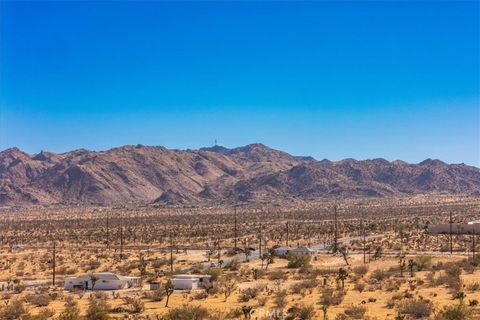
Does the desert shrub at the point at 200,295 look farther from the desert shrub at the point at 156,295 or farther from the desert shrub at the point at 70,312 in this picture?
the desert shrub at the point at 70,312

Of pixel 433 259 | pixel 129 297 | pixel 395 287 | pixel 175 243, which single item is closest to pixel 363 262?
pixel 433 259

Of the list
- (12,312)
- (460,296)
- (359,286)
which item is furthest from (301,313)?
(12,312)

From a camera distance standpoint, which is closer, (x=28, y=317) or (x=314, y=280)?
(x=28, y=317)

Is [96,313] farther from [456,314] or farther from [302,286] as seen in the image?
[456,314]

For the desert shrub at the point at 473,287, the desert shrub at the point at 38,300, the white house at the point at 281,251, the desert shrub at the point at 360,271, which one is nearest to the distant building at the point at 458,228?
the white house at the point at 281,251

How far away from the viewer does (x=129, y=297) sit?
40781 mm

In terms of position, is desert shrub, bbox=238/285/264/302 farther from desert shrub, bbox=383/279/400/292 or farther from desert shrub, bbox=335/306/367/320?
desert shrub, bbox=383/279/400/292

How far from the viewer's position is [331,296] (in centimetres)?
3844

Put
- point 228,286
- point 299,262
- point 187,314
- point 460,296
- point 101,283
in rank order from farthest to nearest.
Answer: point 299,262 → point 101,283 → point 228,286 → point 460,296 → point 187,314

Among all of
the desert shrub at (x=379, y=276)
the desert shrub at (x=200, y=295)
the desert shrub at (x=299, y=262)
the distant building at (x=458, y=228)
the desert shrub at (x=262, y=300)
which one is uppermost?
the distant building at (x=458, y=228)

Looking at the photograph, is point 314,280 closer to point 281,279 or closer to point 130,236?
point 281,279

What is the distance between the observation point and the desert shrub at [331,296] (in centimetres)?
3681

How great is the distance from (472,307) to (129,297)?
755 inches

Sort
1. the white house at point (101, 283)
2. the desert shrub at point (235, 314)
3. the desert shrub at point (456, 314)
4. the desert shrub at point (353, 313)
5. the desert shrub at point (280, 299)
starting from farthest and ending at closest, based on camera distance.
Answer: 1. the white house at point (101, 283)
2. the desert shrub at point (280, 299)
3. the desert shrub at point (235, 314)
4. the desert shrub at point (353, 313)
5. the desert shrub at point (456, 314)
